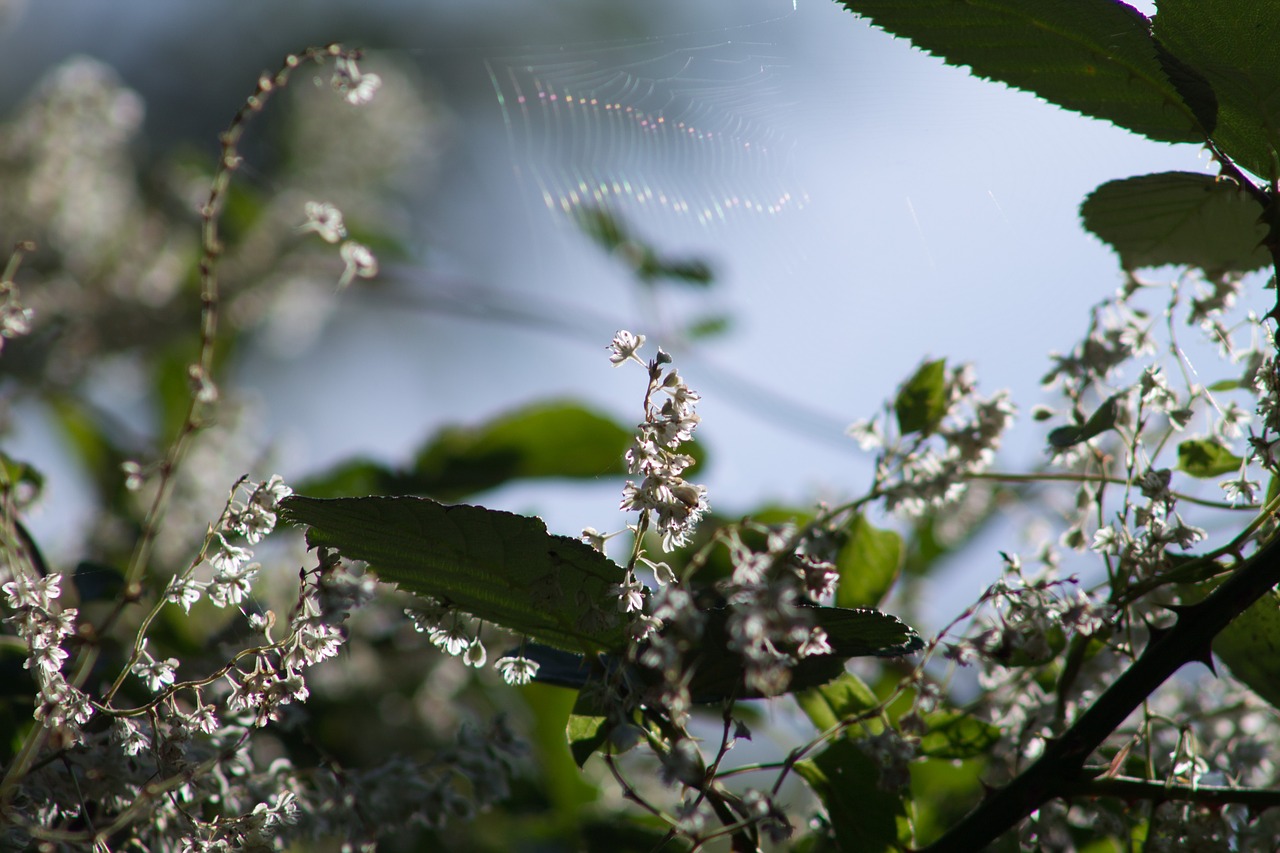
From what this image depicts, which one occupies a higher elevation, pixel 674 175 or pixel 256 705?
pixel 674 175

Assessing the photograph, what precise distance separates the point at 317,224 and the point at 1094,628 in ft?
1.69

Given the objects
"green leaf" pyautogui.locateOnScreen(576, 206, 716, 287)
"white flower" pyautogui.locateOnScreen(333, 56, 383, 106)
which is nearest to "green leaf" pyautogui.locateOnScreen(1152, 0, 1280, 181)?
"white flower" pyautogui.locateOnScreen(333, 56, 383, 106)

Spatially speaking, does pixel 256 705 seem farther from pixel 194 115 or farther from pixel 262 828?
pixel 194 115

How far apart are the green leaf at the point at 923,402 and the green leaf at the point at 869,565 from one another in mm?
103

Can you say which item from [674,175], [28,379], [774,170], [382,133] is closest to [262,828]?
[774,170]

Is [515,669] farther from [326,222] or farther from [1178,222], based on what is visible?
[1178,222]

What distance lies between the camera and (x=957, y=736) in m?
0.68

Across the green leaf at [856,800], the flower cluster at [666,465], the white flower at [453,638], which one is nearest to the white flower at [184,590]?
the white flower at [453,638]

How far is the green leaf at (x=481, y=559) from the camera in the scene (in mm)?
509

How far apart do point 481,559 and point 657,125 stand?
758 millimetres

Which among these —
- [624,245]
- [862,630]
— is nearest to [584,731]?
[862,630]

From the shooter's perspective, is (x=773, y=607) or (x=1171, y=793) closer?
(x=773, y=607)

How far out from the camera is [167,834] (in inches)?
23.3

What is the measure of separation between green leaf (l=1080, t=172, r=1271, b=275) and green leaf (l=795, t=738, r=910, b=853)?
37 cm
